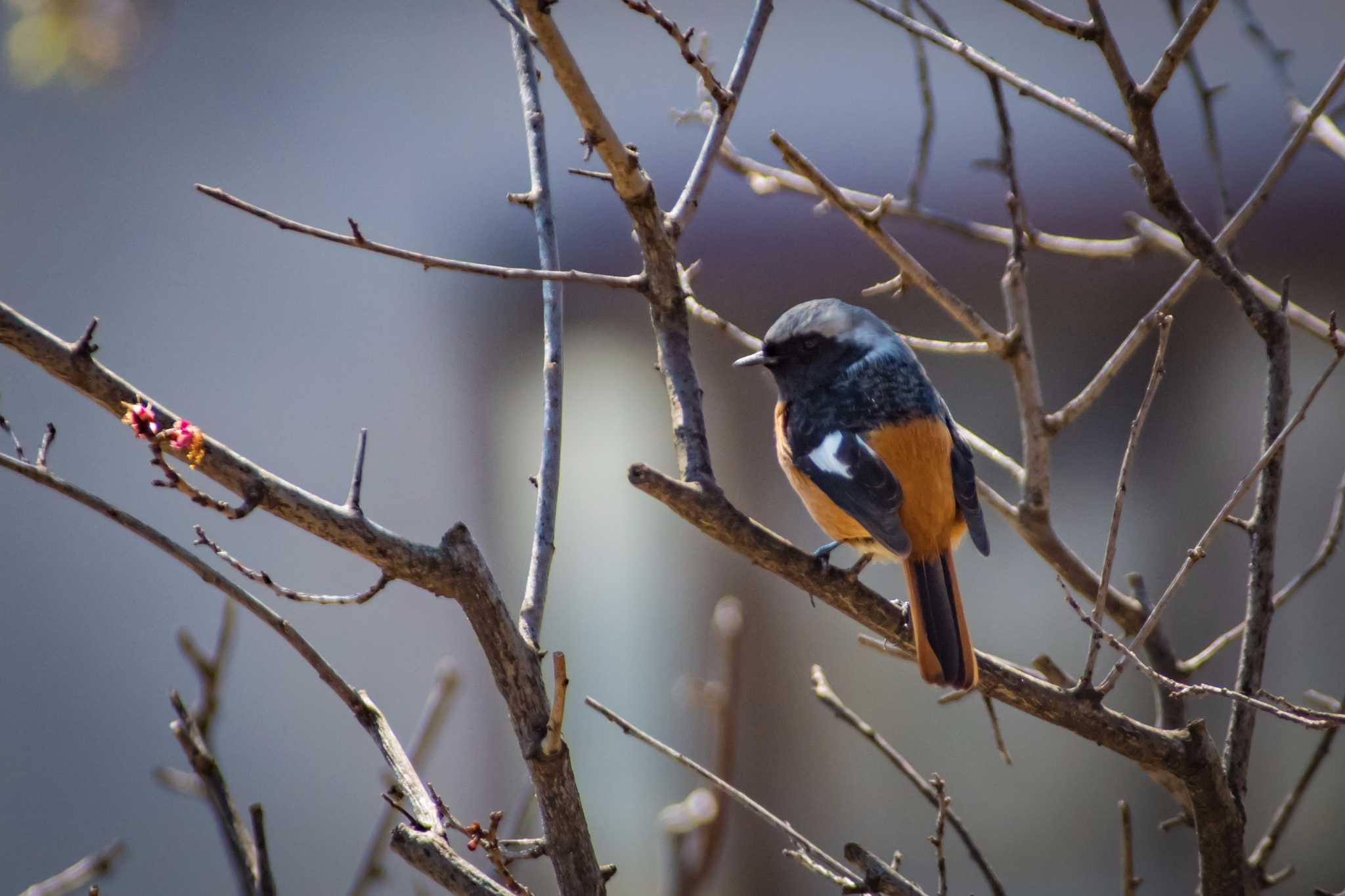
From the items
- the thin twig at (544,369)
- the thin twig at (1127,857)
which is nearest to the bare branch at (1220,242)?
the thin twig at (1127,857)

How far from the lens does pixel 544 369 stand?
1696 mm

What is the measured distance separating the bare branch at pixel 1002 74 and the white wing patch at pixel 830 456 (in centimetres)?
94

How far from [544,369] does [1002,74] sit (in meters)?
0.82

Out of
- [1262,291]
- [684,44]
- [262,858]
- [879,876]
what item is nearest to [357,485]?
[262,858]

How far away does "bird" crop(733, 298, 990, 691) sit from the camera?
7.72 ft

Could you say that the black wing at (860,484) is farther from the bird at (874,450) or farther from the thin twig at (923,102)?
the thin twig at (923,102)

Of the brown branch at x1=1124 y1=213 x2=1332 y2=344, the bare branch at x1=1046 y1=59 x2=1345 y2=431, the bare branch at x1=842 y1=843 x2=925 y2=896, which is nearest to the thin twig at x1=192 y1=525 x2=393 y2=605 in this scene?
the bare branch at x1=842 y1=843 x2=925 y2=896

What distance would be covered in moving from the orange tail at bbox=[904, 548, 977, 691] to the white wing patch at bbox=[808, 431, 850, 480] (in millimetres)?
264

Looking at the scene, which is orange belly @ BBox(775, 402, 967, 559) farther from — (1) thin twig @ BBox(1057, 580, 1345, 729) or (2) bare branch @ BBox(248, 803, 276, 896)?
(2) bare branch @ BBox(248, 803, 276, 896)

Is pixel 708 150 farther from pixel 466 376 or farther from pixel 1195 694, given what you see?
pixel 466 376

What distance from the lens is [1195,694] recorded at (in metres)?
1.60

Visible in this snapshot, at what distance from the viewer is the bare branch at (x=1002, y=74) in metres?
1.67

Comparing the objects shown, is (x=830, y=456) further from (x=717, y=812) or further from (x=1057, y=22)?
(x=1057, y=22)

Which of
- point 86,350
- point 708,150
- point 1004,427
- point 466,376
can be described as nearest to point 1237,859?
point 708,150
